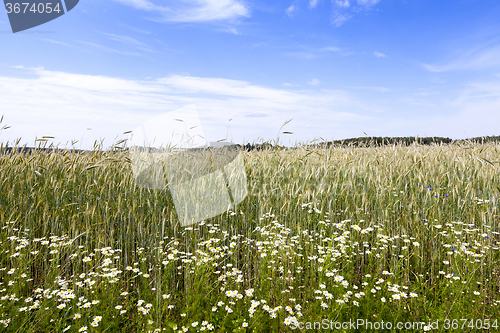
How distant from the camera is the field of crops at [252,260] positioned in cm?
251

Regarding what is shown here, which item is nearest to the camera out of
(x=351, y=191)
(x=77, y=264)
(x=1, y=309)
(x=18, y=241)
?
(x=1, y=309)

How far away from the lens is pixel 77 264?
3.26 metres

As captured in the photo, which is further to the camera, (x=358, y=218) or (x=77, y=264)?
(x=358, y=218)

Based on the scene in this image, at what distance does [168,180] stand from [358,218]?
2.62m

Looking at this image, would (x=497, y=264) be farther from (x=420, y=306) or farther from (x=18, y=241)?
(x=18, y=241)

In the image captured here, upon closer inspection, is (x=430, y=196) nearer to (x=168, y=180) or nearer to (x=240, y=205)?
(x=240, y=205)

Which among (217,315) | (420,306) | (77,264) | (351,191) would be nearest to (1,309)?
(77,264)

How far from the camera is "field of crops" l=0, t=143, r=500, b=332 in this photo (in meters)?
2.51

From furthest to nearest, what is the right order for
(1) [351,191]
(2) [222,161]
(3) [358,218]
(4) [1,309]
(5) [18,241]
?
(2) [222,161] → (1) [351,191] → (3) [358,218] → (5) [18,241] → (4) [1,309]

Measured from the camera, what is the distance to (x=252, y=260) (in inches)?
142

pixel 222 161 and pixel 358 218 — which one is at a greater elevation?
pixel 222 161

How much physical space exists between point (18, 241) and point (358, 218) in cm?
426

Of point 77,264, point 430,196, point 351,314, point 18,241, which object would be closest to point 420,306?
point 351,314

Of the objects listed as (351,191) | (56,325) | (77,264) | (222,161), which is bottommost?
(56,325)
